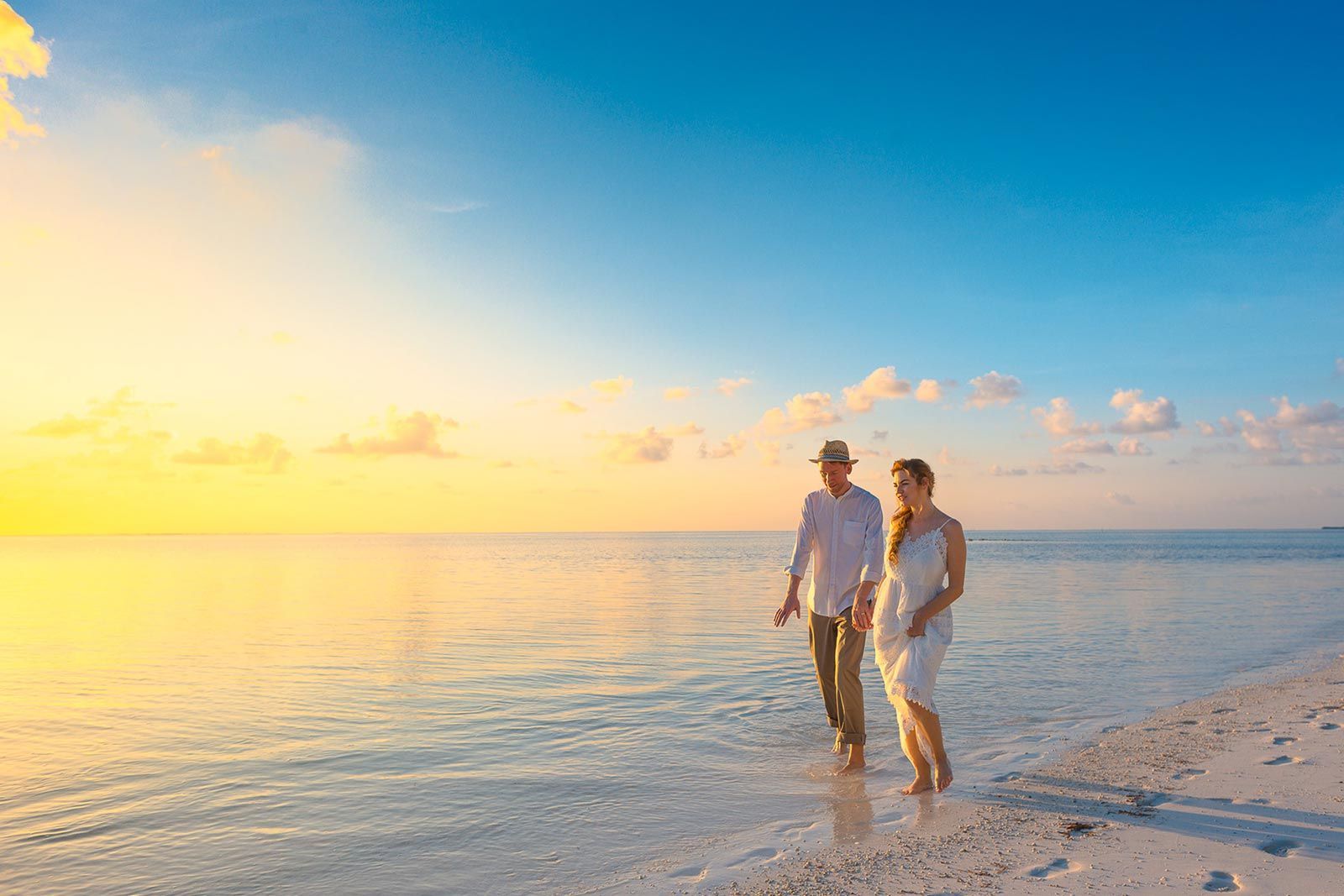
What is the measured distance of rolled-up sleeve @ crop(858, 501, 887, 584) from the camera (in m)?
6.75

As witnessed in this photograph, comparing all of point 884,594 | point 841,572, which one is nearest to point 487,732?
point 841,572

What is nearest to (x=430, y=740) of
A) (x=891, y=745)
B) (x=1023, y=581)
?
(x=891, y=745)

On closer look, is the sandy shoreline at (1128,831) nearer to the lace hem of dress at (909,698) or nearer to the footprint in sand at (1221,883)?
the footprint in sand at (1221,883)

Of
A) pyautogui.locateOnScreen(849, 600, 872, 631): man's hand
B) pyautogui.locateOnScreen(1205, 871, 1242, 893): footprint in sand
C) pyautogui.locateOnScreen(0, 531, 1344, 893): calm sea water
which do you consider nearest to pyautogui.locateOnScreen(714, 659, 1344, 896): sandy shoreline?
pyautogui.locateOnScreen(1205, 871, 1242, 893): footprint in sand

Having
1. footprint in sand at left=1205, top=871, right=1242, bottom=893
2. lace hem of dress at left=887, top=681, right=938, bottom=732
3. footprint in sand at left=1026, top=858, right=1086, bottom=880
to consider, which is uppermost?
lace hem of dress at left=887, top=681, right=938, bottom=732

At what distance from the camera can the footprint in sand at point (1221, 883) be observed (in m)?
4.13

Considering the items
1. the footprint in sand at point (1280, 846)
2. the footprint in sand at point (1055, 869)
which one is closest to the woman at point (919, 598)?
the footprint in sand at point (1055, 869)

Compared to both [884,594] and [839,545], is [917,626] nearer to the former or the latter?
[884,594]

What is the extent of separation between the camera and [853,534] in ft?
23.0

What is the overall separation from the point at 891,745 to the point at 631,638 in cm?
877

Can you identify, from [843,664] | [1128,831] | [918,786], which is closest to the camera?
[1128,831]

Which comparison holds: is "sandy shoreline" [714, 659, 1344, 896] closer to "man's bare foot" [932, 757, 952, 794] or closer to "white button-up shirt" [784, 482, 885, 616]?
"man's bare foot" [932, 757, 952, 794]

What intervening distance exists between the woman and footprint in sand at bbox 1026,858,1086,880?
4.64 feet

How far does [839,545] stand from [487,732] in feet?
13.5
